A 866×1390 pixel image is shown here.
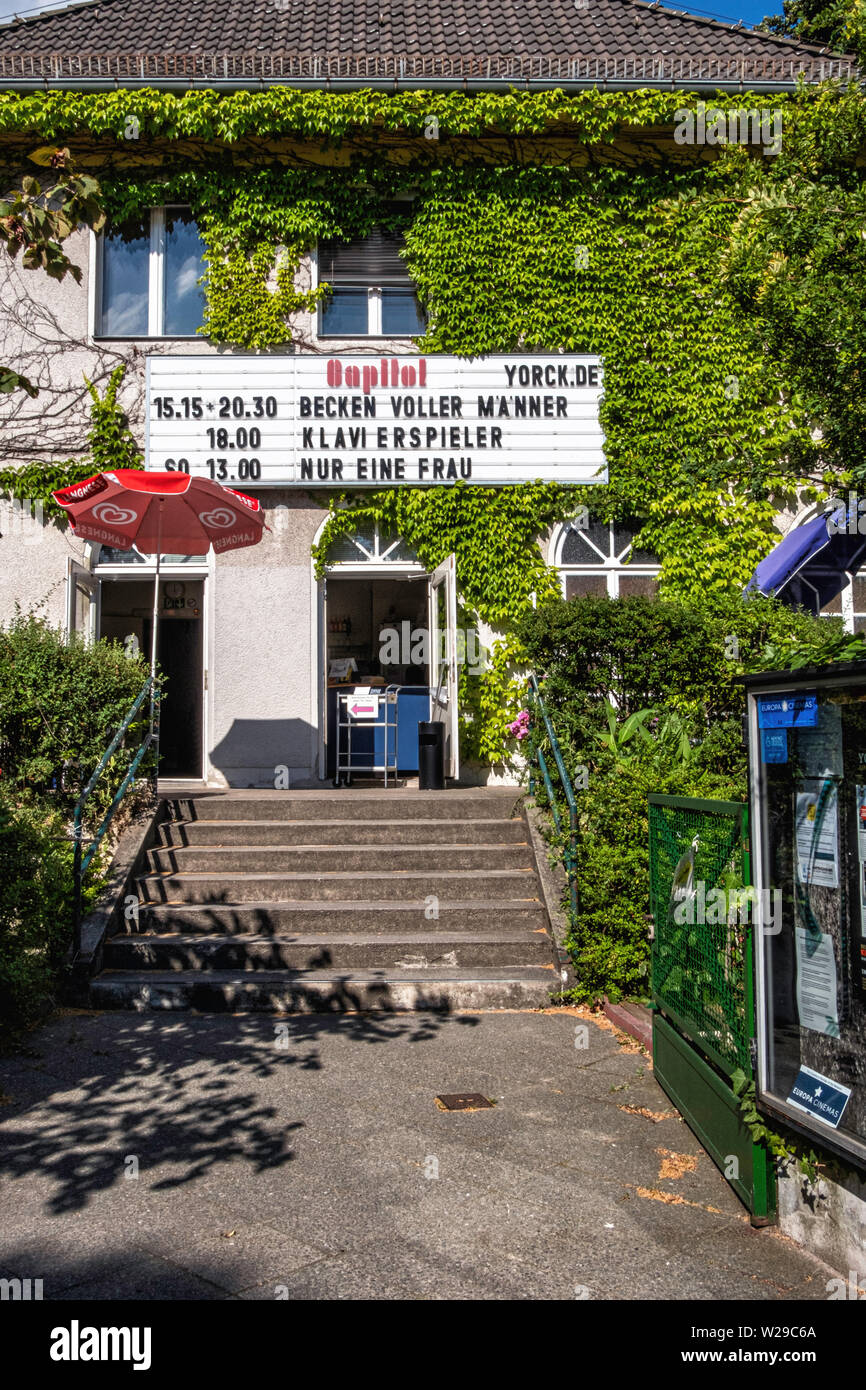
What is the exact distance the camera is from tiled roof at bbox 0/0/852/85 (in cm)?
1161

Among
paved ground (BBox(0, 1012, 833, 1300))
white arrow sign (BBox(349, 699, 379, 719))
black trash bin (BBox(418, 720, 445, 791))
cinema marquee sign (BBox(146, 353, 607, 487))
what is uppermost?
cinema marquee sign (BBox(146, 353, 607, 487))

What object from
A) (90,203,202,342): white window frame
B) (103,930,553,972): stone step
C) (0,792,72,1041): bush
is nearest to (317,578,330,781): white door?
(90,203,202,342): white window frame

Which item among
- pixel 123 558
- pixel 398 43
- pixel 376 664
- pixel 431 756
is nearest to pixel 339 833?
pixel 431 756

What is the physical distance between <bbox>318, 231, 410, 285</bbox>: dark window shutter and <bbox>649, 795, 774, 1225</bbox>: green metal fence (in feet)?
29.8

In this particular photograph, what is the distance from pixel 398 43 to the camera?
1253 centimetres

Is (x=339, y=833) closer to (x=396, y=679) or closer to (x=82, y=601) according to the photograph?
(x=82, y=601)

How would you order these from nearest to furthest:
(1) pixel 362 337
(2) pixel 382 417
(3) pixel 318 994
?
(3) pixel 318 994, (2) pixel 382 417, (1) pixel 362 337

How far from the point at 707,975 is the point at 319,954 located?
138 inches

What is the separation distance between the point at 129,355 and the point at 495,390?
438cm

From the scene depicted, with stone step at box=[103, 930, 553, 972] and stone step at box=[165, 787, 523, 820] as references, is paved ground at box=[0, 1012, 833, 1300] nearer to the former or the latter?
stone step at box=[103, 930, 553, 972]

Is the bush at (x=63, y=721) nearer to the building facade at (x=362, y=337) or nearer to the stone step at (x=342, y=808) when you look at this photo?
the stone step at (x=342, y=808)

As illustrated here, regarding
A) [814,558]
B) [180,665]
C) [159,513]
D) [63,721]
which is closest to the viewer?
[63,721]

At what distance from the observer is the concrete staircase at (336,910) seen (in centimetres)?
676
